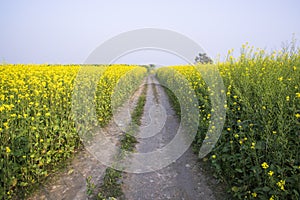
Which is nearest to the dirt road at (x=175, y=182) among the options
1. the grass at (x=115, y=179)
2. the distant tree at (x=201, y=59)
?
the grass at (x=115, y=179)

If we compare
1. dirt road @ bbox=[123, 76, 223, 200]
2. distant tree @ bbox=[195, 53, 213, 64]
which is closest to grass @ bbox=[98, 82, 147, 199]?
dirt road @ bbox=[123, 76, 223, 200]

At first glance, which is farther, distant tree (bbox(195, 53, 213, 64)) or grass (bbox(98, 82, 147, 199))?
distant tree (bbox(195, 53, 213, 64))

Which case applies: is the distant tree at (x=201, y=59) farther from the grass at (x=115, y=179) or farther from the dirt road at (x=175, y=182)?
the dirt road at (x=175, y=182)

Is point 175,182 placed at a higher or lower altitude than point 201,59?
lower

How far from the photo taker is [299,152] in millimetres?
3016

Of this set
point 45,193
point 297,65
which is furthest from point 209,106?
point 45,193

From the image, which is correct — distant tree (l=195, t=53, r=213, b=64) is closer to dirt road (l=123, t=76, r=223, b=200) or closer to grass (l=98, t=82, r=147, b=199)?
grass (l=98, t=82, r=147, b=199)

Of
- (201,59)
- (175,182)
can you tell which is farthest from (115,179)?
(201,59)

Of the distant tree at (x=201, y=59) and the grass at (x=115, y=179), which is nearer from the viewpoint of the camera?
the grass at (x=115, y=179)

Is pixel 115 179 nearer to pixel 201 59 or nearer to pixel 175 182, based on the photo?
pixel 175 182

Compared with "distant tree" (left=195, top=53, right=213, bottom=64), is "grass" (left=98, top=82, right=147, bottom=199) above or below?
below

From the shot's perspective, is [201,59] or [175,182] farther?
[201,59]

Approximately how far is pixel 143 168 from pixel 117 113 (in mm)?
4481

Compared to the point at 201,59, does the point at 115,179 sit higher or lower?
lower
